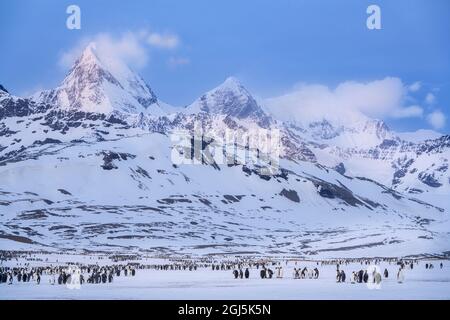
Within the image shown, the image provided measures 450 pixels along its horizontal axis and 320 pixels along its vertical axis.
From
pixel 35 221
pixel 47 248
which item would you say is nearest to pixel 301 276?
pixel 47 248

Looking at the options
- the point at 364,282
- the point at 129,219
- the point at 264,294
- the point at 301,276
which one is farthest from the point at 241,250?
the point at 264,294

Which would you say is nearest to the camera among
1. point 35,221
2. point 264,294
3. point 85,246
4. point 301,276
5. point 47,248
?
point 264,294

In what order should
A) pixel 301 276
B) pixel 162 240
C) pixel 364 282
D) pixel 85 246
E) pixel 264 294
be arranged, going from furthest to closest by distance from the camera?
1. pixel 162 240
2. pixel 85 246
3. pixel 301 276
4. pixel 364 282
5. pixel 264 294

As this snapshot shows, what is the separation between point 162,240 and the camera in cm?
17212

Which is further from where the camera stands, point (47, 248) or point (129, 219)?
point (129, 219)
